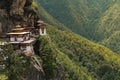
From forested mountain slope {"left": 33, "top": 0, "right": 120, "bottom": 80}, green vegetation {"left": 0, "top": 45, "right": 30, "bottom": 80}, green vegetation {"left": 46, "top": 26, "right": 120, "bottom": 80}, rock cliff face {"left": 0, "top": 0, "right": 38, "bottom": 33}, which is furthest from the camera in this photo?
green vegetation {"left": 46, "top": 26, "right": 120, "bottom": 80}

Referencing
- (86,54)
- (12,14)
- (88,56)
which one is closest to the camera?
(12,14)

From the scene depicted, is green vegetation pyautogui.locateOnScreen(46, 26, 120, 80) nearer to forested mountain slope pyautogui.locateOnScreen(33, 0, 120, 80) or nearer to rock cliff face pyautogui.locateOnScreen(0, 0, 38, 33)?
forested mountain slope pyautogui.locateOnScreen(33, 0, 120, 80)

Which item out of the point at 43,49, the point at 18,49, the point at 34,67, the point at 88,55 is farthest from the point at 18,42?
the point at 88,55

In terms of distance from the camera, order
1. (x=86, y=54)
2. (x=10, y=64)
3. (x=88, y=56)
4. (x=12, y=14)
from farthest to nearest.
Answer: (x=86, y=54), (x=88, y=56), (x=12, y=14), (x=10, y=64)

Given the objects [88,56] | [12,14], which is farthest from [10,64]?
[88,56]

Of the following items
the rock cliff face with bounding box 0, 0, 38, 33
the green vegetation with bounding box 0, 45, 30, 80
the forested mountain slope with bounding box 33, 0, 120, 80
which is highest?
the rock cliff face with bounding box 0, 0, 38, 33

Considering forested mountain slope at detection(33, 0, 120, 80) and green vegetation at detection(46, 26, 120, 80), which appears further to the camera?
green vegetation at detection(46, 26, 120, 80)

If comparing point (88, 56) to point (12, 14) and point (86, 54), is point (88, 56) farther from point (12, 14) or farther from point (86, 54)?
point (12, 14)

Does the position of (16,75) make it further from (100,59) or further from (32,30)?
(100,59)

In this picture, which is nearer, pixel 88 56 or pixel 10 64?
pixel 10 64

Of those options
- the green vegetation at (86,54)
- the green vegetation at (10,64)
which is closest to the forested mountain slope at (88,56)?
the green vegetation at (86,54)

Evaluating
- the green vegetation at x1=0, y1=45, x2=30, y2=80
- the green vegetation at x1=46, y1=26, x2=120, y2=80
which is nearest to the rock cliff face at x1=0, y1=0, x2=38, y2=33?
the green vegetation at x1=0, y1=45, x2=30, y2=80
